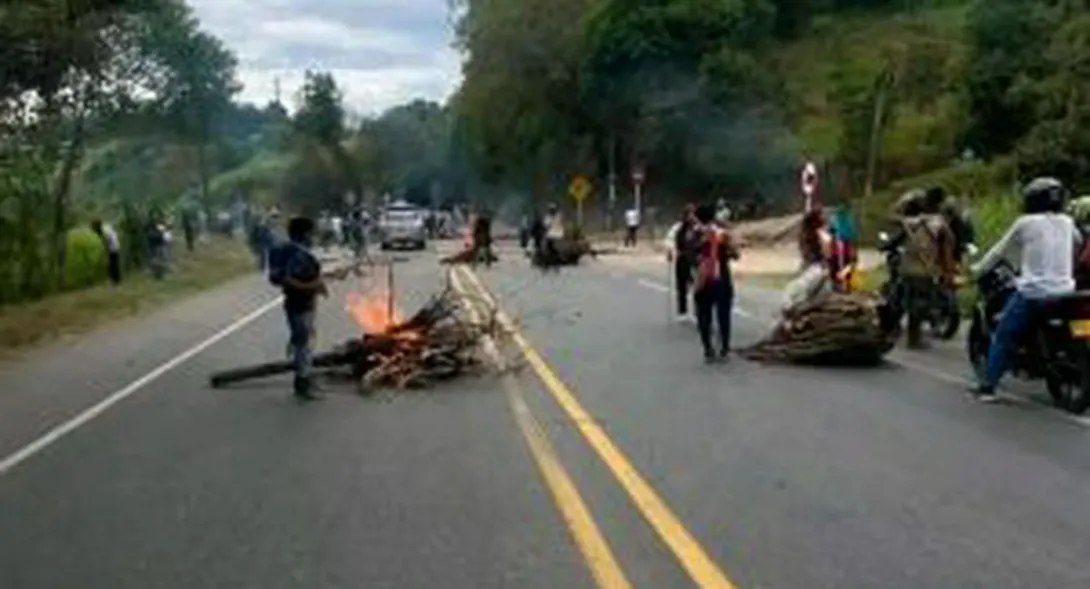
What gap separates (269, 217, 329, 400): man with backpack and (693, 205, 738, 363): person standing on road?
4.54 metres

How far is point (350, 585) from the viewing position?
837 cm

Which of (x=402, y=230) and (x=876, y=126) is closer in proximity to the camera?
(x=876, y=126)

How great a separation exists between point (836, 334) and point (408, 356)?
177 inches

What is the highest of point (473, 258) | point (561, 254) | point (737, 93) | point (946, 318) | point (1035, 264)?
point (737, 93)

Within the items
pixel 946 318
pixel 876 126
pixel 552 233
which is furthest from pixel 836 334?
pixel 876 126

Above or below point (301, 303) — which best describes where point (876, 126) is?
above

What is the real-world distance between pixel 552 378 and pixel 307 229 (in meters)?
2.78

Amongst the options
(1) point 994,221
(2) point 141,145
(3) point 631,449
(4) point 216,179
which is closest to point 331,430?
(3) point 631,449

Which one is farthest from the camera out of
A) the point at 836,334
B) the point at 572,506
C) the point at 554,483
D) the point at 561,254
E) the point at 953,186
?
the point at 953,186

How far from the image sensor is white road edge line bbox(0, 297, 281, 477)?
1336cm

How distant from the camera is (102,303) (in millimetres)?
35656

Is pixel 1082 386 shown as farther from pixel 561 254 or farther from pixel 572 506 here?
pixel 561 254

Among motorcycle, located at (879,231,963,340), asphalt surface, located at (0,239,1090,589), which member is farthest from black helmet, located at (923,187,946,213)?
asphalt surface, located at (0,239,1090,589)

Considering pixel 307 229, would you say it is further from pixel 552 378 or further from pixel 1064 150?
pixel 1064 150
